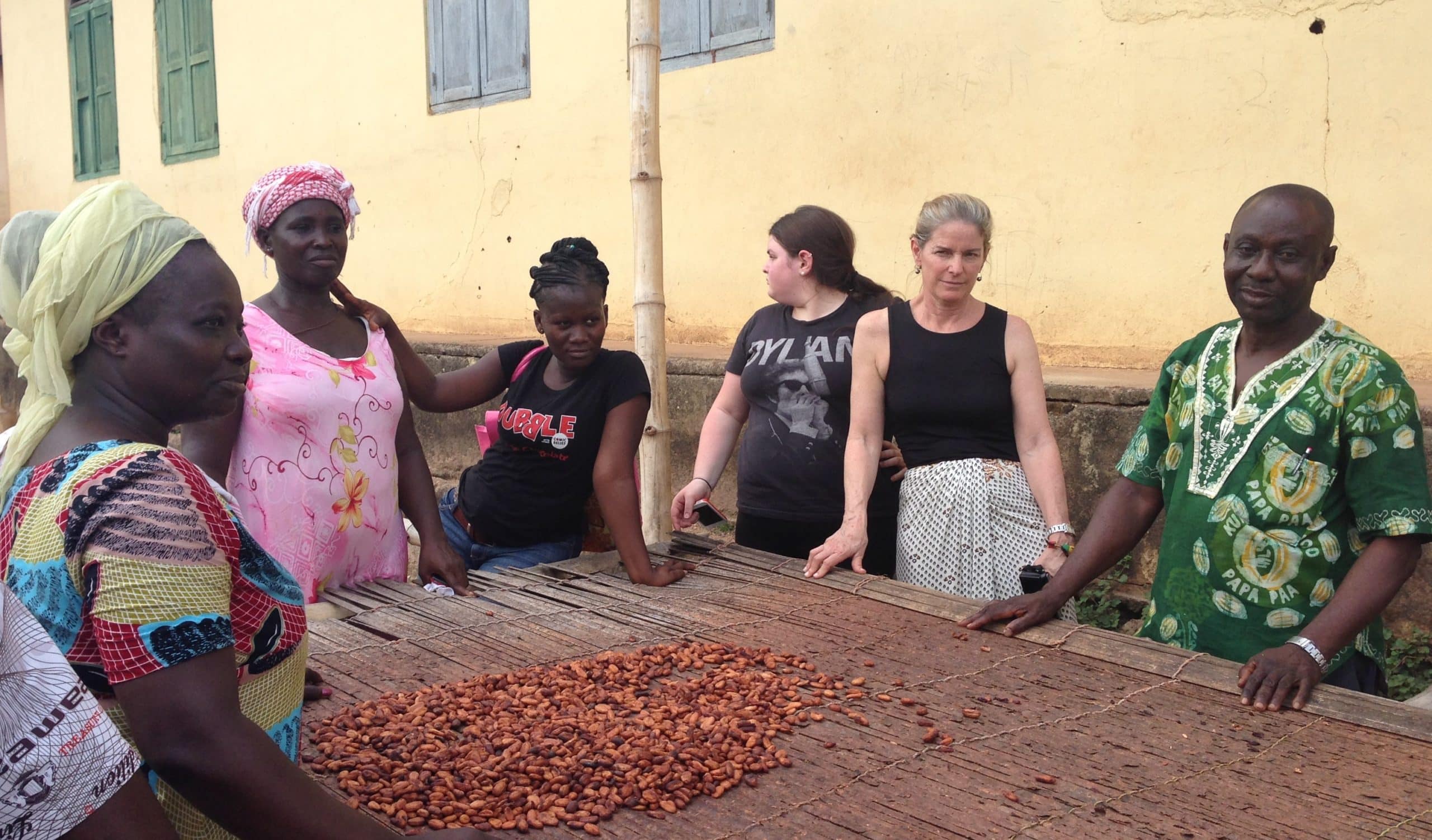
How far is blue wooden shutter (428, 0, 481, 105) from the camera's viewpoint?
809 cm

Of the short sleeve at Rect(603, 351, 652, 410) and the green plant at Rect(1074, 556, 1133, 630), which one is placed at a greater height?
the short sleeve at Rect(603, 351, 652, 410)

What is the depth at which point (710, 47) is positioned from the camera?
676 centimetres

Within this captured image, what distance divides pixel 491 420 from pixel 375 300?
6.21 m

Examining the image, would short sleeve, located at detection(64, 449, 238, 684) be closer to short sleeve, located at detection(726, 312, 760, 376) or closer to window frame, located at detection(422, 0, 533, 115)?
short sleeve, located at detection(726, 312, 760, 376)

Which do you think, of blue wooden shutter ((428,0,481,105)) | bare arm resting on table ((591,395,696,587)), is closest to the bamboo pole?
bare arm resting on table ((591,395,696,587))

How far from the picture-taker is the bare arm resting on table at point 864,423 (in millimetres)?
3180

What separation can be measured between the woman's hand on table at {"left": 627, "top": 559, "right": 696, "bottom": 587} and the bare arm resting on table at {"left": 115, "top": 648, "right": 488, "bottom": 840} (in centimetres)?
176

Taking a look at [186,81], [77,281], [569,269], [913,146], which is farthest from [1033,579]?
[186,81]

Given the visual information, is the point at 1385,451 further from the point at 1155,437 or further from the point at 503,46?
the point at 503,46

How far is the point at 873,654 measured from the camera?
2.57 metres

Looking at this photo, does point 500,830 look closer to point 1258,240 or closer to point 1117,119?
point 1258,240

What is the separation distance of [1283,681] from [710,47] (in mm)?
5361

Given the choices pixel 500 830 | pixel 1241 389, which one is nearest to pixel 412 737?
pixel 500 830

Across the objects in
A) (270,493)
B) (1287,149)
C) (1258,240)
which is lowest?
(270,493)
